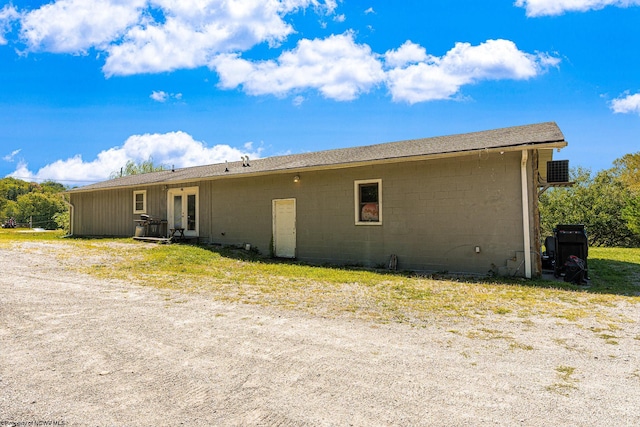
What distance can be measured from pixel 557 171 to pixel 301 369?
366 inches

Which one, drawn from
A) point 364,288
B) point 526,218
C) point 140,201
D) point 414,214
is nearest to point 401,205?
point 414,214

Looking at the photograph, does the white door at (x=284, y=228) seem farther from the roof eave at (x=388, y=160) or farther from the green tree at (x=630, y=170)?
the green tree at (x=630, y=170)

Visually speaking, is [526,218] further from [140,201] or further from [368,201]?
[140,201]

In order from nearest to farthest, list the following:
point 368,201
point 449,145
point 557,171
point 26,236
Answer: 1. point 557,171
2. point 449,145
3. point 368,201
4. point 26,236

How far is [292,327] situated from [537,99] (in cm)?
1430

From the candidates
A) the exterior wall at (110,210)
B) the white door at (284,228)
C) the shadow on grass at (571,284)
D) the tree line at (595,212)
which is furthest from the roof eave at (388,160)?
the tree line at (595,212)

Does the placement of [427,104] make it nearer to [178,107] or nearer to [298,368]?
[178,107]

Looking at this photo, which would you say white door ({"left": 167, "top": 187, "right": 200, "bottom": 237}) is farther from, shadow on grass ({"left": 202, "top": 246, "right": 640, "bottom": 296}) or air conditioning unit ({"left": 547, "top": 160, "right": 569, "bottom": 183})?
air conditioning unit ({"left": 547, "top": 160, "right": 569, "bottom": 183})

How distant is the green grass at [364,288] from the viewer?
535cm

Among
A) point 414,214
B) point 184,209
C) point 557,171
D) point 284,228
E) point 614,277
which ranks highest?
point 557,171

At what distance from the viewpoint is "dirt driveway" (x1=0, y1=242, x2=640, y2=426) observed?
2.37 m

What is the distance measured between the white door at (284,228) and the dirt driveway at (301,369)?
709cm

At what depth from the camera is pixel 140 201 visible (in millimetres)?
16609

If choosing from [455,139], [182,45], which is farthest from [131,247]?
[455,139]
